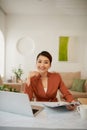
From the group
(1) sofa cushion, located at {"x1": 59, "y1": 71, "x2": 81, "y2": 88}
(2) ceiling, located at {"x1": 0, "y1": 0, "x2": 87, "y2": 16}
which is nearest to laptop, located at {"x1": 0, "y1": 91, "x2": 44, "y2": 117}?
(2) ceiling, located at {"x1": 0, "y1": 0, "x2": 87, "y2": 16}

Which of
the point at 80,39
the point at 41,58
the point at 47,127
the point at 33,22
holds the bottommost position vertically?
the point at 47,127

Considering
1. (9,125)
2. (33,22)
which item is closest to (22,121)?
(9,125)

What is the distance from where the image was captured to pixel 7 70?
3.91 m

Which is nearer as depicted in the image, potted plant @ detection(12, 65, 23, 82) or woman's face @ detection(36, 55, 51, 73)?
woman's face @ detection(36, 55, 51, 73)

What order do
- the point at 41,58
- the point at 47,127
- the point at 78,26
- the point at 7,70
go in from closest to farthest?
1. the point at 47,127
2. the point at 41,58
3. the point at 7,70
4. the point at 78,26

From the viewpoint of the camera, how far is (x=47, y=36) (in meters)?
4.39

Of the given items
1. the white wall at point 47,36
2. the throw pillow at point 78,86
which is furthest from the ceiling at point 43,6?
the throw pillow at point 78,86

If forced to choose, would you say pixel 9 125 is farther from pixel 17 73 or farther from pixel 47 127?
pixel 17 73

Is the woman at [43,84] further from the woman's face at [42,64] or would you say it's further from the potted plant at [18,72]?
the potted plant at [18,72]

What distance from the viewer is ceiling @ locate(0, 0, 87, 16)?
2.56 metres

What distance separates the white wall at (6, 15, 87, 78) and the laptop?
2796mm

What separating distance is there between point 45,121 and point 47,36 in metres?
3.48

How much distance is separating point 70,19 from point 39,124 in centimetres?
331

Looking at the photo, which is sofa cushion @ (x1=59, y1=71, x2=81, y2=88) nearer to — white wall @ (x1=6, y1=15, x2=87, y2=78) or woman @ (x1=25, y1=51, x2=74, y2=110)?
white wall @ (x1=6, y1=15, x2=87, y2=78)
